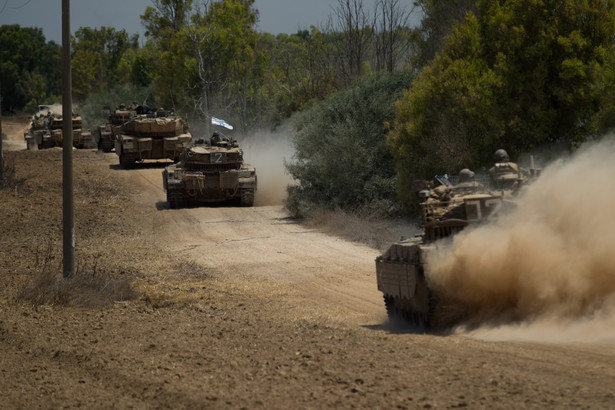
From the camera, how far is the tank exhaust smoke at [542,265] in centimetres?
914

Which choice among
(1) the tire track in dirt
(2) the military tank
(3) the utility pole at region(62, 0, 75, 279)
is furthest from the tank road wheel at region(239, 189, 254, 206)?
(3) the utility pole at region(62, 0, 75, 279)

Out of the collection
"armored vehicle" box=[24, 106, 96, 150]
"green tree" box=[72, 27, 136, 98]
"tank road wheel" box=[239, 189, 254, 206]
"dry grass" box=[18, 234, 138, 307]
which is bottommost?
"dry grass" box=[18, 234, 138, 307]

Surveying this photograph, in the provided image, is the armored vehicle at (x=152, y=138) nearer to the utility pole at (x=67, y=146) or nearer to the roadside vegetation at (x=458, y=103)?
the roadside vegetation at (x=458, y=103)

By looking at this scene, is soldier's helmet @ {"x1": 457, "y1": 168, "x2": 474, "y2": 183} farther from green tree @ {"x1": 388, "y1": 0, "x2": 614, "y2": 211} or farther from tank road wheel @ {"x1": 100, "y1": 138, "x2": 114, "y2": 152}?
tank road wheel @ {"x1": 100, "y1": 138, "x2": 114, "y2": 152}

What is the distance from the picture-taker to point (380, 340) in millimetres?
8906

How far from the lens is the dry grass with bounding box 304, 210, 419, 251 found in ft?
63.3

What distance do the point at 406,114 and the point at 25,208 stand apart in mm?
11182

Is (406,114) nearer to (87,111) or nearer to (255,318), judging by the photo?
(255,318)

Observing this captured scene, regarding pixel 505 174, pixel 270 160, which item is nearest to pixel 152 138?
pixel 270 160

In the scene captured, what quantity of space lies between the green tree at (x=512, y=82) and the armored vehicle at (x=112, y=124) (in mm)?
24559

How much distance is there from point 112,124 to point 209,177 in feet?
66.0

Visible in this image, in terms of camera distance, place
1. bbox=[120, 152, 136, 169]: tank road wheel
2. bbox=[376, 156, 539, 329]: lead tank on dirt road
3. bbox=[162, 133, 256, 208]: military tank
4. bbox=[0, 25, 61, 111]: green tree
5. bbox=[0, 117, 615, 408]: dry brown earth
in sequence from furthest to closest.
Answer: bbox=[0, 25, 61, 111]: green tree, bbox=[120, 152, 136, 169]: tank road wheel, bbox=[162, 133, 256, 208]: military tank, bbox=[376, 156, 539, 329]: lead tank on dirt road, bbox=[0, 117, 615, 408]: dry brown earth

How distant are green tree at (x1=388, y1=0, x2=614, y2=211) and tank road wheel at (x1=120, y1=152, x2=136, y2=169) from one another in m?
18.6

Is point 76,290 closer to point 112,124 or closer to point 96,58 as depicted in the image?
point 112,124
